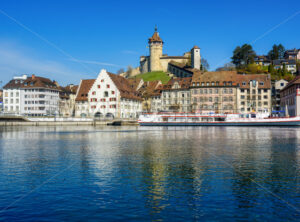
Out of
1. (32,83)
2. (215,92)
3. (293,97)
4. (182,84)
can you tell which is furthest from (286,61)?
(32,83)

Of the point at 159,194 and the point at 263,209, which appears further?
the point at 159,194

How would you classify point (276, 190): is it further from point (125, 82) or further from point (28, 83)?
point (28, 83)

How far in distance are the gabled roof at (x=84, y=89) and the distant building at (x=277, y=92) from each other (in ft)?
224

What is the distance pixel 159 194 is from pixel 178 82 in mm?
110983

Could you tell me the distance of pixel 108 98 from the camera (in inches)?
4476

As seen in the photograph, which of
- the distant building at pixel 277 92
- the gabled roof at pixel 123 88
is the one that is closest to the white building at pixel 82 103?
the gabled roof at pixel 123 88

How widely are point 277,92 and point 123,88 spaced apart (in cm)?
5769

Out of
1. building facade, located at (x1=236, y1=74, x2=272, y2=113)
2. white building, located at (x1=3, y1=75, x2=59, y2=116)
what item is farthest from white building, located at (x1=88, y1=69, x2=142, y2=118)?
building facade, located at (x1=236, y1=74, x2=272, y2=113)

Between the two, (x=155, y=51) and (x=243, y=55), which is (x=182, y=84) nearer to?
(x=243, y=55)

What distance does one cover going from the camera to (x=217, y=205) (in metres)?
11.7

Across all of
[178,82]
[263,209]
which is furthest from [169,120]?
[263,209]

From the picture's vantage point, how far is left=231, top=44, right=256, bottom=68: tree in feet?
510

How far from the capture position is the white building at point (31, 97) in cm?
12612

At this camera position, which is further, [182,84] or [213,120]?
[182,84]
